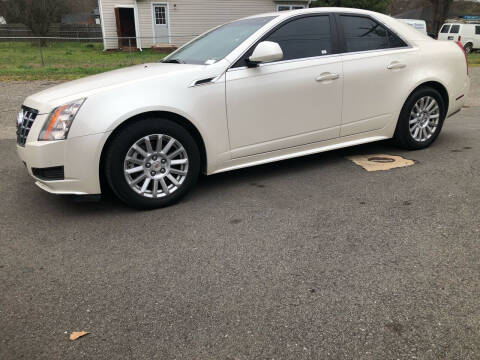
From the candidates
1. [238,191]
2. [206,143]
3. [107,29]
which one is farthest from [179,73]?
[107,29]

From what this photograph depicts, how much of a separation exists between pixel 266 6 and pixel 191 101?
84.0 feet

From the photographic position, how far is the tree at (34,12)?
92.7 ft

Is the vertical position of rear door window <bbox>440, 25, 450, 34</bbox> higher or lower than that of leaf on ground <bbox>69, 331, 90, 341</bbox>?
higher

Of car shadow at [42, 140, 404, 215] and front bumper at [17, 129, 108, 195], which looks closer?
front bumper at [17, 129, 108, 195]

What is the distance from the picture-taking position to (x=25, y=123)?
3770 millimetres

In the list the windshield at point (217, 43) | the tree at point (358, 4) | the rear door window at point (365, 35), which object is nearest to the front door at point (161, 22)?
the tree at point (358, 4)

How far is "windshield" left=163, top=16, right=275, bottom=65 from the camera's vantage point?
13.8 feet

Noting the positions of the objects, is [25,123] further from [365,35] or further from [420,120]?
[420,120]

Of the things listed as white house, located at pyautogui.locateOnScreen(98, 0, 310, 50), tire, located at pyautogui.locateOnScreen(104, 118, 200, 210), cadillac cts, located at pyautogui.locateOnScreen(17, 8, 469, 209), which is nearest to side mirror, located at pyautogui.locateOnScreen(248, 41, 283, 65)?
cadillac cts, located at pyautogui.locateOnScreen(17, 8, 469, 209)

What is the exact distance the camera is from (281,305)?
8.00ft

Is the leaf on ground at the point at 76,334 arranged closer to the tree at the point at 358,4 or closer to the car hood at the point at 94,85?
the car hood at the point at 94,85

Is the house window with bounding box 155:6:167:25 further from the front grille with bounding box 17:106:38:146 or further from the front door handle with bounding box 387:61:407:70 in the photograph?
the front grille with bounding box 17:106:38:146

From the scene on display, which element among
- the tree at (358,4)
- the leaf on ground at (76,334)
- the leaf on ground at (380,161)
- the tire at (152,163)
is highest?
the tree at (358,4)

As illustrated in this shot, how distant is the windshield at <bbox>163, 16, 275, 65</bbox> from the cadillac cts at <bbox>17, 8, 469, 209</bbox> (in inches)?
0.8
